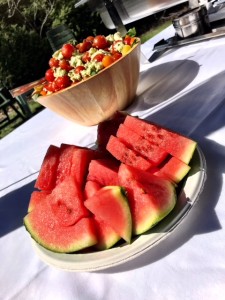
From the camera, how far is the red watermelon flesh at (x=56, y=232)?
1.95ft

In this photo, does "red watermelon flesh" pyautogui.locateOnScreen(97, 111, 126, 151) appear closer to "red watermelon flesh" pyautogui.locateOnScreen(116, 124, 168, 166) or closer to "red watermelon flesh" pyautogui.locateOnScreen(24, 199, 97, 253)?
"red watermelon flesh" pyautogui.locateOnScreen(116, 124, 168, 166)

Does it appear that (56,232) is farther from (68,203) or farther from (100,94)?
(100,94)

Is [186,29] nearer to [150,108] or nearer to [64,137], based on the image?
[150,108]

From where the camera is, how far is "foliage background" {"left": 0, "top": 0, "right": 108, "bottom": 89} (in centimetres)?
640

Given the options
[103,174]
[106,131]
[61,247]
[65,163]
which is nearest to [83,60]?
[106,131]

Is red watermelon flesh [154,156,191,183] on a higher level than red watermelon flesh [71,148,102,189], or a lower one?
lower

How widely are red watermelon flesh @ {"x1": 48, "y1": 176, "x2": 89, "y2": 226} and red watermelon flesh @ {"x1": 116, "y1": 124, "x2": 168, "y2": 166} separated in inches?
5.9

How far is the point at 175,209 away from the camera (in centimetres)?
60

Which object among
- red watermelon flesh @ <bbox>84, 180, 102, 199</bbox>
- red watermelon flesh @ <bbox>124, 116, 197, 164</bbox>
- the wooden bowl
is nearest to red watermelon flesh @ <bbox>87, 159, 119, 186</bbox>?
red watermelon flesh @ <bbox>84, 180, 102, 199</bbox>

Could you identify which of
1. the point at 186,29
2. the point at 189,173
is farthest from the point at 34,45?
the point at 189,173

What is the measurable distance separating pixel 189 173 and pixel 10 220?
0.55m

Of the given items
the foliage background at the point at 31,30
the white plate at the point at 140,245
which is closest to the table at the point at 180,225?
the white plate at the point at 140,245

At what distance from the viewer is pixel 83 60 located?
1.23m

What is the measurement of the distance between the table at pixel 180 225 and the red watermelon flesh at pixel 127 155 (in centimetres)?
13
